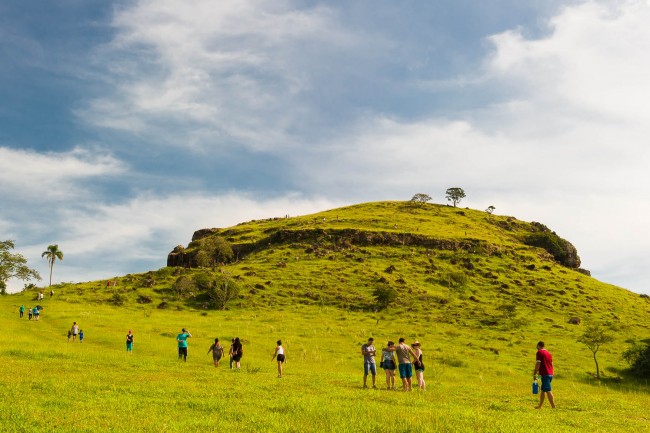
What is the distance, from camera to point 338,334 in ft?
210

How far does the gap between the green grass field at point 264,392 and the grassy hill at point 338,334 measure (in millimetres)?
124

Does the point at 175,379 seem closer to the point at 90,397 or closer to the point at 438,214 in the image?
the point at 90,397

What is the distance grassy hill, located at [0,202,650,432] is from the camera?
15609 mm

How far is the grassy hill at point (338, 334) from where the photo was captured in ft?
51.2

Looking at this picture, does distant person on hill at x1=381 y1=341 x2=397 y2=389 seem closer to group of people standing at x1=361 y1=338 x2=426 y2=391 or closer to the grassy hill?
group of people standing at x1=361 y1=338 x2=426 y2=391

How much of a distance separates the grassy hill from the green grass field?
0.41 ft

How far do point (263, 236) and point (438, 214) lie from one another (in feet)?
245

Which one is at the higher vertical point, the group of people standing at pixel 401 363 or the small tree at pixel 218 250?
the small tree at pixel 218 250

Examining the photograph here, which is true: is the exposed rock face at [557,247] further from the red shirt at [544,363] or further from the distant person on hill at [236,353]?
the red shirt at [544,363]

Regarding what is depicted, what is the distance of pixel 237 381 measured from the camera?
23859 millimetres

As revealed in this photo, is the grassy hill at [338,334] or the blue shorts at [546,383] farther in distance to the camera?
the blue shorts at [546,383]

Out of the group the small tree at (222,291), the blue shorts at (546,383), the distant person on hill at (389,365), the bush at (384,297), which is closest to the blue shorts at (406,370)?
the distant person on hill at (389,365)

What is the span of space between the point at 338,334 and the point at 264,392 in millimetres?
44700

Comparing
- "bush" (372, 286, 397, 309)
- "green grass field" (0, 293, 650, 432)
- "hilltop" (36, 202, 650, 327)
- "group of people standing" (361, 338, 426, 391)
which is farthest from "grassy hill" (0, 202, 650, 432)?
"bush" (372, 286, 397, 309)
